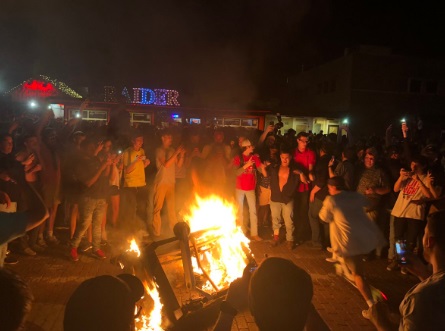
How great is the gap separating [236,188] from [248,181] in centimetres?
34

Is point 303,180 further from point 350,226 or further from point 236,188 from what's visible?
point 350,226

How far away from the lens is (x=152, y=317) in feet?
13.8

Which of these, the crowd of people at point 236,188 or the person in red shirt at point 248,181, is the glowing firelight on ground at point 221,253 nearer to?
the crowd of people at point 236,188

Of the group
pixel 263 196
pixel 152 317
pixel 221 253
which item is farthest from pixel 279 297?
pixel 263 196

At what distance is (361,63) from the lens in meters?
26.5

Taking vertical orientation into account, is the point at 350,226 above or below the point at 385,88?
below

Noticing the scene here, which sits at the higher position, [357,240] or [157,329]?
[357,240]

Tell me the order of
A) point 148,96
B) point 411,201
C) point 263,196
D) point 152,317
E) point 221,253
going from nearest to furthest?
1. point 152,317
2. point 221,253
3. point 411,201
4. point 263,196
5. point 148,96

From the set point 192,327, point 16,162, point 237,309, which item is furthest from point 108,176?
point 237,309

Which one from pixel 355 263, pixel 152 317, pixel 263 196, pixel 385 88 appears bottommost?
pixel 152 317

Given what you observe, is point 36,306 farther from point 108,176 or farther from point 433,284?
point 433,284

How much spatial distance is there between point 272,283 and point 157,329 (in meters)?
2.79

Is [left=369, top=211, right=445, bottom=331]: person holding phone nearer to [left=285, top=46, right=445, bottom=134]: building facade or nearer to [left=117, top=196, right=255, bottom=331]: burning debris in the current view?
[left=117, top=196, right=255, bottom=331]: burning debris

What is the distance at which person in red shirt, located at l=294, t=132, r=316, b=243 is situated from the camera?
745 cm
